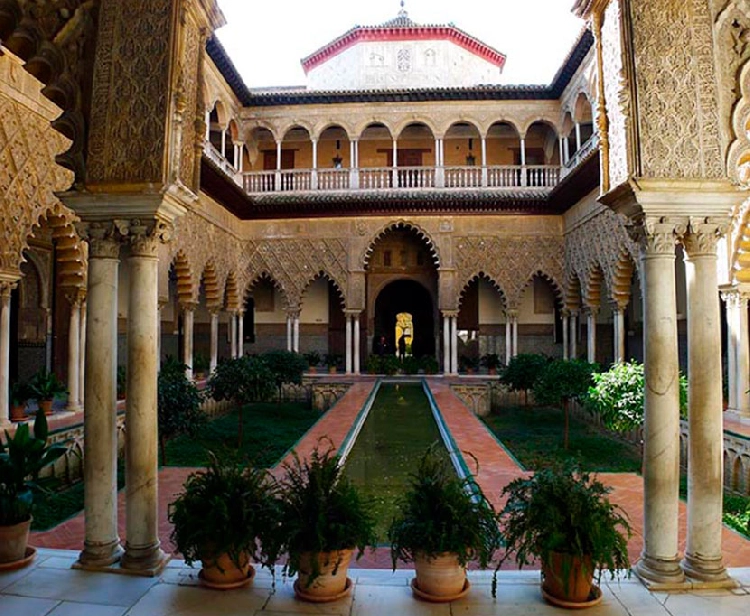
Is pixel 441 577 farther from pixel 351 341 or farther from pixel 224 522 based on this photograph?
pixel 351 341

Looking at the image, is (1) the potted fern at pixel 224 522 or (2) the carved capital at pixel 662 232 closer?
(1) the potted fern at pixel 224 522

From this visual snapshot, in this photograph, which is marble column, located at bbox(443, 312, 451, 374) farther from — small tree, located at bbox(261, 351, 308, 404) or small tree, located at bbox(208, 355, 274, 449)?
small tree, located at bbox(208, 355, 274, 449)

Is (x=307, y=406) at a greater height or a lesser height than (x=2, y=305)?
lesser

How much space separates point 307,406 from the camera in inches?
617

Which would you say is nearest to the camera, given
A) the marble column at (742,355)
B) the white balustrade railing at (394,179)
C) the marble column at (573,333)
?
the marble column at (742,355)

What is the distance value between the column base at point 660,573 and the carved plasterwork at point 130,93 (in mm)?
4380

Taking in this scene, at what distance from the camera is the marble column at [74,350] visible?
11.3 metres

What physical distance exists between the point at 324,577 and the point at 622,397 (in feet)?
21.3

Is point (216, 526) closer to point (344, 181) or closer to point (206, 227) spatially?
point (206, 227)

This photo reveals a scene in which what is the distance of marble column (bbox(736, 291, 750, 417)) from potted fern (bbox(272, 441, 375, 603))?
29.6 feet

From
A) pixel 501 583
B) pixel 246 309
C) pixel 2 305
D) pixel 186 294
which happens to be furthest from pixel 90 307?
pixel 246 309

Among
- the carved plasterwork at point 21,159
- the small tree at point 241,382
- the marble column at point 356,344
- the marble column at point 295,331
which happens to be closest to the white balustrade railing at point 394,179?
the marble column at point 295,331

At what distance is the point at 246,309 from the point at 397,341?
669 centimetres

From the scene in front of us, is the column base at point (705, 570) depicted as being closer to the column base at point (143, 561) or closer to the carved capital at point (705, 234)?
the carved capital at point (705, 234)
